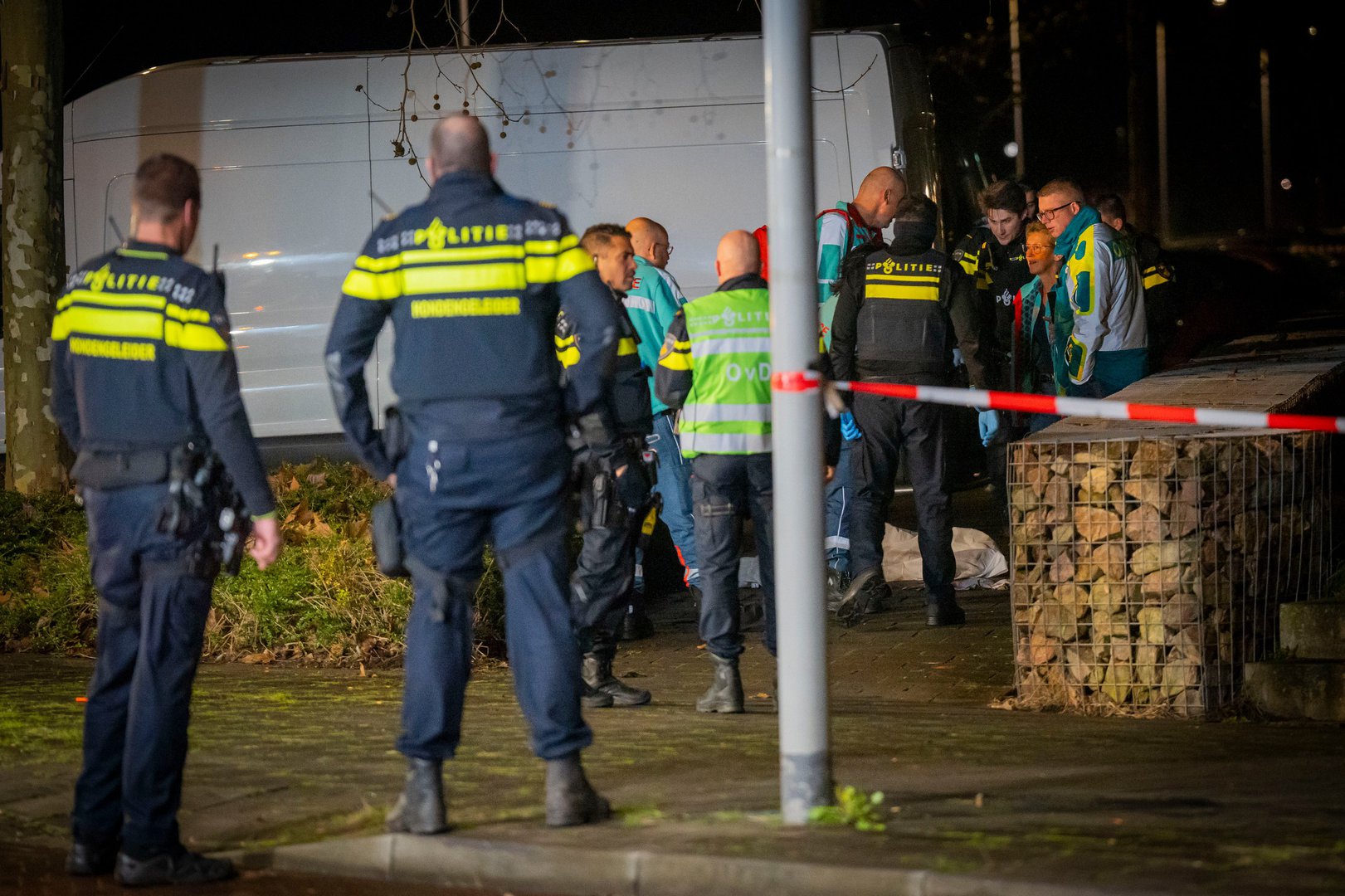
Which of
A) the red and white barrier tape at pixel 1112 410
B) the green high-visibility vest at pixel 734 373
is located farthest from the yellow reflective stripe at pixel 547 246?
the green high-visibility vest at pixel 734 373

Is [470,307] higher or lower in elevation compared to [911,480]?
higher

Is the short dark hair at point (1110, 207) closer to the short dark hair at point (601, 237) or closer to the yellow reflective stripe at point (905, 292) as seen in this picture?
the yellow reflective stripe at point (905, 292)

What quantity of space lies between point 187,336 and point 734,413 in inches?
102

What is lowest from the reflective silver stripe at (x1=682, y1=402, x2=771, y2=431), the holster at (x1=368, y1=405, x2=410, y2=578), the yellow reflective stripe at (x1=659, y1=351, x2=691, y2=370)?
the holster at (x1=368, y1=405, x2=410, y2=578)

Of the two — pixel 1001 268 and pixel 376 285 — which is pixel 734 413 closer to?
pixel 376 285

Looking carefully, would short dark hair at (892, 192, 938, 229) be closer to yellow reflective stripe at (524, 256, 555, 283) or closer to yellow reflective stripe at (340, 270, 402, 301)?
yellow reflective stripe at (524, 256, 555, 283)

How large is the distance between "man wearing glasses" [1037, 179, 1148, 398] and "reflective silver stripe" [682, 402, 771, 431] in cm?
315

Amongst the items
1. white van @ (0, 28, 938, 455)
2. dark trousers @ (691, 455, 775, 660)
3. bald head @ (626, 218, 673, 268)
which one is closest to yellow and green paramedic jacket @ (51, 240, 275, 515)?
dark trousers @ (691, 455, 775, 660)

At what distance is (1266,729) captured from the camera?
641cm

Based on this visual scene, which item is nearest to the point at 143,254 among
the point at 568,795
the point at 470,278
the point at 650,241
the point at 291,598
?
the point at 470,278

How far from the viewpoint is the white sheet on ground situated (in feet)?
32.7

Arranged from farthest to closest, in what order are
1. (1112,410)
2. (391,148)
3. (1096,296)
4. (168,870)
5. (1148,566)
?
(391,148) → (1096,296) → (1148,566) → (1112,410) → (168,870)

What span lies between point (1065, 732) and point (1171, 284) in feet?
16.4

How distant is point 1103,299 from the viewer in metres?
9.45
